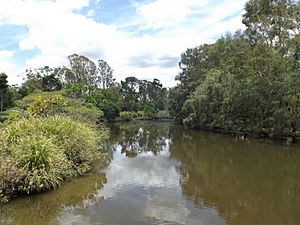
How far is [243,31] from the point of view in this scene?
2691 cm

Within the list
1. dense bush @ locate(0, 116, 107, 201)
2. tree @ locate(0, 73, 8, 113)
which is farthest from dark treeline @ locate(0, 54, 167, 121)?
dense bush @ locate(0, 116, 107, 201)

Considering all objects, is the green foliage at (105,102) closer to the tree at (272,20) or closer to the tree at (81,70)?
the tree at (81,70)

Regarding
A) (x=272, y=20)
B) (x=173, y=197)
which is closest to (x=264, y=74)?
(x=272, y=20)

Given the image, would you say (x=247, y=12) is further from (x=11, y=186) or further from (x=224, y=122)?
(x=11, y=186)

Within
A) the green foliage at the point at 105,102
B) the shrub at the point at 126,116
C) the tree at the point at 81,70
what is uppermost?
the tree at the point at 81,70

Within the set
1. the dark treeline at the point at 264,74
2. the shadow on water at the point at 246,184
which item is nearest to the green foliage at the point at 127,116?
the dark treeline at the point at 264,74

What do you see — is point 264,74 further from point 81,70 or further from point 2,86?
point 81,70

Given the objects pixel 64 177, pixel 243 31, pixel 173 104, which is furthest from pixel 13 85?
pixel 64 177

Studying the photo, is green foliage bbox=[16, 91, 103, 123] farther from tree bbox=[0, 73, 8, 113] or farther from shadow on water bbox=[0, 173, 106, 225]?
tree bbox=[0, 73, 8, 113]

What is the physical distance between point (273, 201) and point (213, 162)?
20.4 feet

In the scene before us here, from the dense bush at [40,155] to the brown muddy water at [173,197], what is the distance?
0.36 metres

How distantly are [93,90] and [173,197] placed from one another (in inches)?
1410

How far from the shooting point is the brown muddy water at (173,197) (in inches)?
285

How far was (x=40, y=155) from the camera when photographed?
863 centimetres
